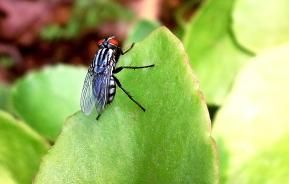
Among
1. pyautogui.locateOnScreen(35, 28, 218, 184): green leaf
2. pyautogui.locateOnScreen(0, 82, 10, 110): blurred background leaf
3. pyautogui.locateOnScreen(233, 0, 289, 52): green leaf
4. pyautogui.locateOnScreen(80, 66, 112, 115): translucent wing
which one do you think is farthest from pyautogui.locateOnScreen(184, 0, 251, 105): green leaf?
pyautogui.locateOnScreen(0, 82, 10, 110): blurred background leaf

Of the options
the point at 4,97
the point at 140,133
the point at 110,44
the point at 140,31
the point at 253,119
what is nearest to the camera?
the point at 140,133

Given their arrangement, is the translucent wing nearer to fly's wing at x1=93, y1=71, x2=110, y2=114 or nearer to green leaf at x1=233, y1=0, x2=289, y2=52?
fly's wing at x1=93, y1=71, x2=110, y2=114

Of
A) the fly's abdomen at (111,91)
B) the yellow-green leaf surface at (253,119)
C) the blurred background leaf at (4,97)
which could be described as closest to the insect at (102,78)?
the fly's abdomen at (111,91)

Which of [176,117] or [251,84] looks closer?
[176,117]

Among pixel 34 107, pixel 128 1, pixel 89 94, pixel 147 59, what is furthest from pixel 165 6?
pixel 147 59

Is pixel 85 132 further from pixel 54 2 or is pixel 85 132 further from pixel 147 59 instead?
pixel 54 2

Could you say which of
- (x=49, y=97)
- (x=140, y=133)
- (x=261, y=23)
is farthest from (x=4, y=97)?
(x=140, y=133)

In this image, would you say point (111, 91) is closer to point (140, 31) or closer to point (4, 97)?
point (140, 31)
